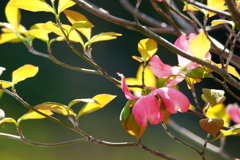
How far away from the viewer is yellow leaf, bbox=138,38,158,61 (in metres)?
0.35

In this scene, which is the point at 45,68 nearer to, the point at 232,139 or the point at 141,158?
the point at 141,158

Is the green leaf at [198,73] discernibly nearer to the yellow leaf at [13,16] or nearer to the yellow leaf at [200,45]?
the yellow leaf at [200,45]

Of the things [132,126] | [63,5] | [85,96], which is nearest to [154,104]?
[132,126]

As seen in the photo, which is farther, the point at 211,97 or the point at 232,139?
the point at 232,139

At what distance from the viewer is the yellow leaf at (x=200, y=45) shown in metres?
0.30

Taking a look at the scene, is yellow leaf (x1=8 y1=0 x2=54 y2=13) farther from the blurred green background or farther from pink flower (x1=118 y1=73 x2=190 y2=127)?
the blurred green background

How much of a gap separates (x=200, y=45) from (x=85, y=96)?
173 cm

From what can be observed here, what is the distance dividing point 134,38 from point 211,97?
189cm

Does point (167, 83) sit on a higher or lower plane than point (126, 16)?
higher

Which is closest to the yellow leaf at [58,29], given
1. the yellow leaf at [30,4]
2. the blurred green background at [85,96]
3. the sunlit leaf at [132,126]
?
the yellow leaf at [30,4]

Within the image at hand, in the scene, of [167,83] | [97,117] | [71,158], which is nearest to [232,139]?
[97,117]

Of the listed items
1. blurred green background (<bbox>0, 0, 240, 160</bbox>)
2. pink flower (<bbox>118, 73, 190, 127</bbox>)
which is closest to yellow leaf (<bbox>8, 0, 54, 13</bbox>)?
pink flower (<bbox>118, 73, 190, 127</bbox>)

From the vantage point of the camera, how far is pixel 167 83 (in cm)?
36

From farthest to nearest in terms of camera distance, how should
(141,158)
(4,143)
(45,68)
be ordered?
(45,68) < (141,158) < (4,143)
